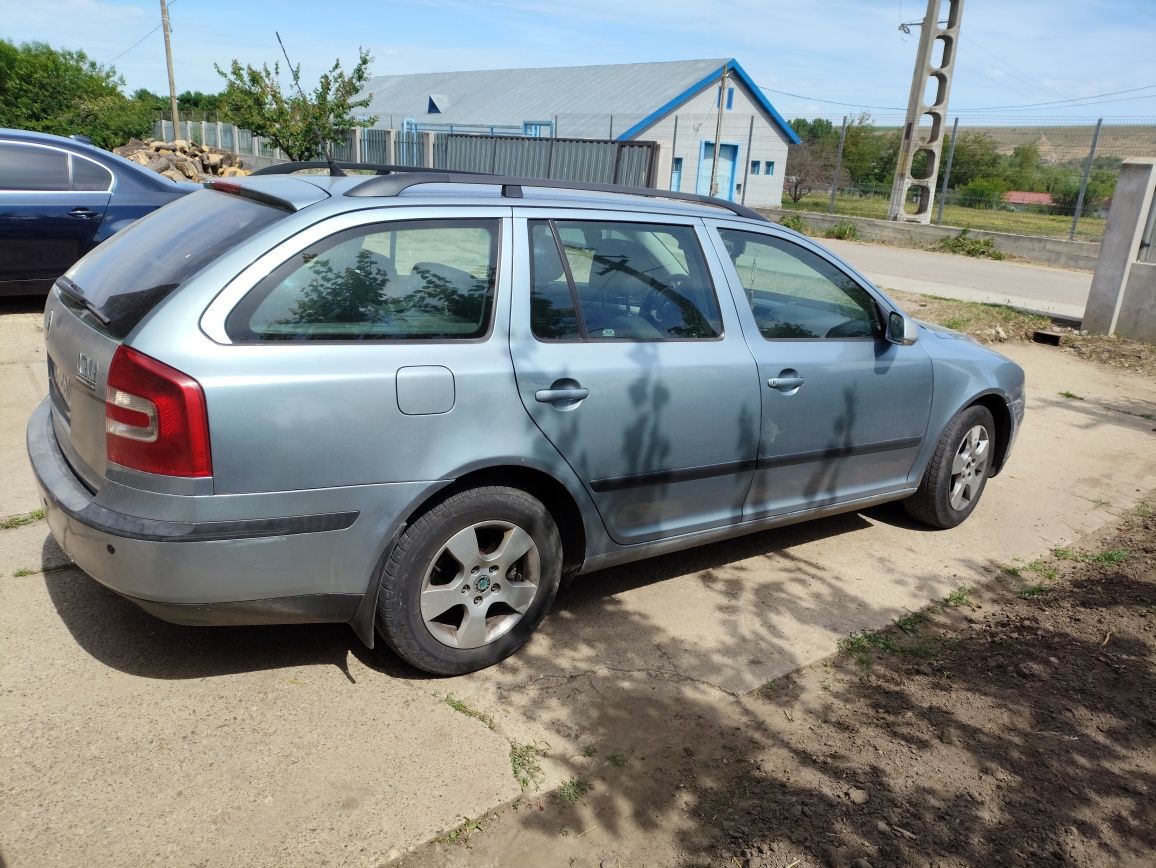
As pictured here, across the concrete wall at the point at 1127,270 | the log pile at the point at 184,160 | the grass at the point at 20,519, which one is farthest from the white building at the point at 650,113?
the grass at the point at 20,519

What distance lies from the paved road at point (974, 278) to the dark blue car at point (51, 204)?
11.0 metres

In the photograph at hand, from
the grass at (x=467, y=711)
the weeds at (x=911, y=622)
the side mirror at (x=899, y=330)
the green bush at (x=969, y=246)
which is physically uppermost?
the side mirror at (x=899, y=330)

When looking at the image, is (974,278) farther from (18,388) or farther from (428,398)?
(428,398)

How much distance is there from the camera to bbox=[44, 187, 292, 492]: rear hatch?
2885 millimetres

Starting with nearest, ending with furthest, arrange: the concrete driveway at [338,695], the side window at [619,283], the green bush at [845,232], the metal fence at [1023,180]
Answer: the concrete driveway at [338,695], the side window at [619,283], the metal fence at [1023,180], the green bush at [845,232]

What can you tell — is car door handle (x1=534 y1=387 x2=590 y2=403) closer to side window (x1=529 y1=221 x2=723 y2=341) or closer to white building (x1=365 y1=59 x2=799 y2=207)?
side window (x1=529 y1=221 x2=723 y2=341)

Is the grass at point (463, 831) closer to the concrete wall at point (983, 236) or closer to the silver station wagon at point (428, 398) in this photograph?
the silver station wagon at point (428, 398)

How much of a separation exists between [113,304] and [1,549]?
1.70 meters

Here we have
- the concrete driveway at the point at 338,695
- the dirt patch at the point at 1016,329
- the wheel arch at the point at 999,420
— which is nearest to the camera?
the concrete driveway at the point at 338,695

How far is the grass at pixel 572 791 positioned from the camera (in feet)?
9.18

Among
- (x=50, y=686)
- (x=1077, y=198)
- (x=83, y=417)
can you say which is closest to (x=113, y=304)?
(x=83, y=417)

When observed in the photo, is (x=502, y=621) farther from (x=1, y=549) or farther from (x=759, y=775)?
(x=1, y=549)

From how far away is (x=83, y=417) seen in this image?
2963 millimetres

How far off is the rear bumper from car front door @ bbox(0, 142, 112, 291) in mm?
5769
